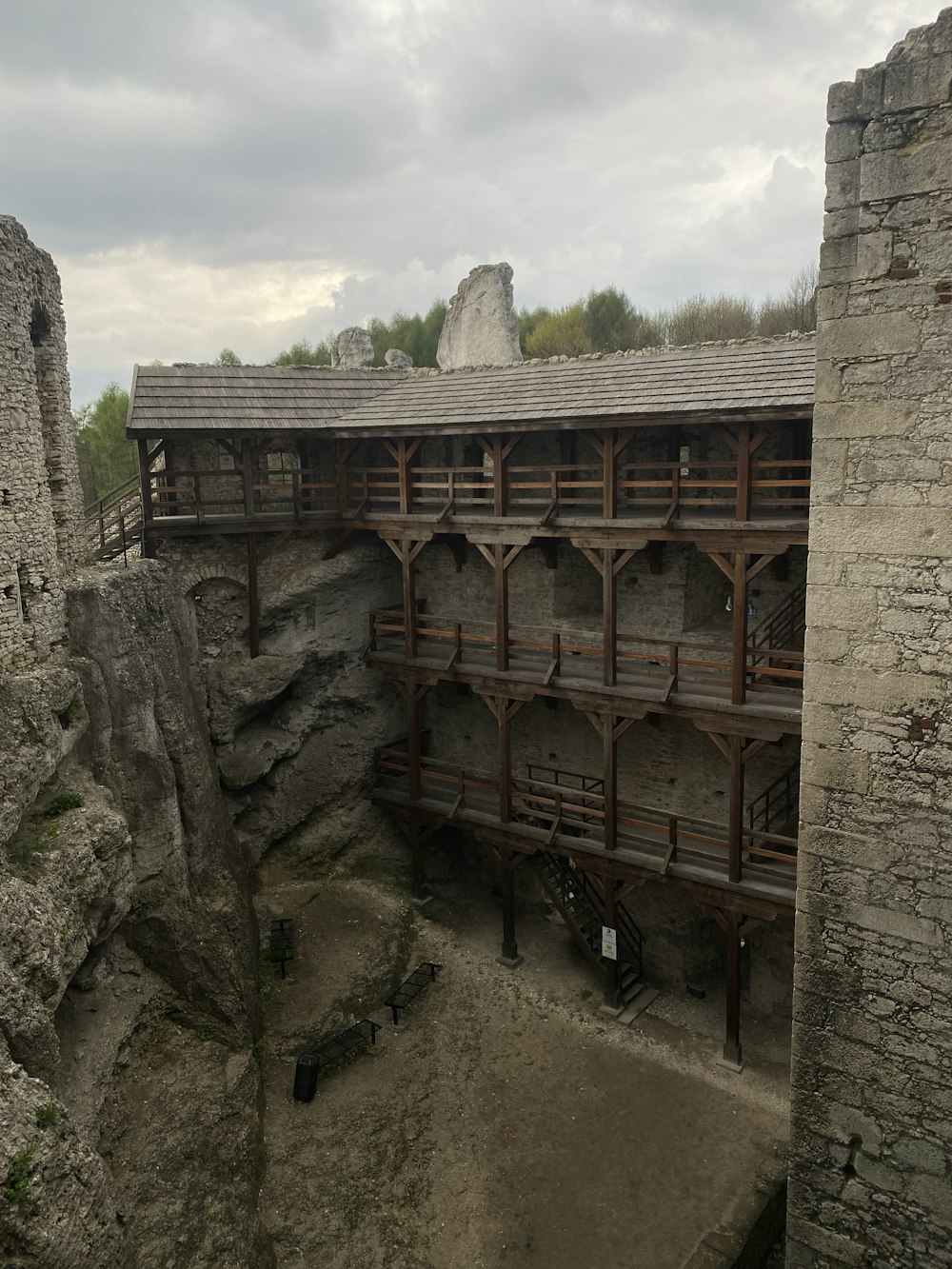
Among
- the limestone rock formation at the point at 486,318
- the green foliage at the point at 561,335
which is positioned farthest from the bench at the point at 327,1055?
the green foliage at the point at 561,335

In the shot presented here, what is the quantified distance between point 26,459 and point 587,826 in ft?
29.6

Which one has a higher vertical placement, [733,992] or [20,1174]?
[20,1174]

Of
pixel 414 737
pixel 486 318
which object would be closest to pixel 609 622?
pixel 414 737

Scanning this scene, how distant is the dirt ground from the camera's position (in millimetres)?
9805

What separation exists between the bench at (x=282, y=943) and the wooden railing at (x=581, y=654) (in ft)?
15.3

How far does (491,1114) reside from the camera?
11.4m

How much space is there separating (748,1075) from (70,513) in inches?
449

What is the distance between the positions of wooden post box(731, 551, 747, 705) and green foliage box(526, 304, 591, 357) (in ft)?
A: 70.9

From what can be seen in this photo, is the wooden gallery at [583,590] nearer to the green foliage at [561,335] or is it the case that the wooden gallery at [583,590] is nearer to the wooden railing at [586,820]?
the wooden railing at [586,820]

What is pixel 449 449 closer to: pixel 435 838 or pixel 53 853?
pixel 435 838

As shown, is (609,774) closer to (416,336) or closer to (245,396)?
(245,396)

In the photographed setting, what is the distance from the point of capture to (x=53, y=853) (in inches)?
317

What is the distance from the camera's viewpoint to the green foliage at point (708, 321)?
3055 centimetres

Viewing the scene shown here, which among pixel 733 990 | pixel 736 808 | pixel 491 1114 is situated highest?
pixel 736 808
